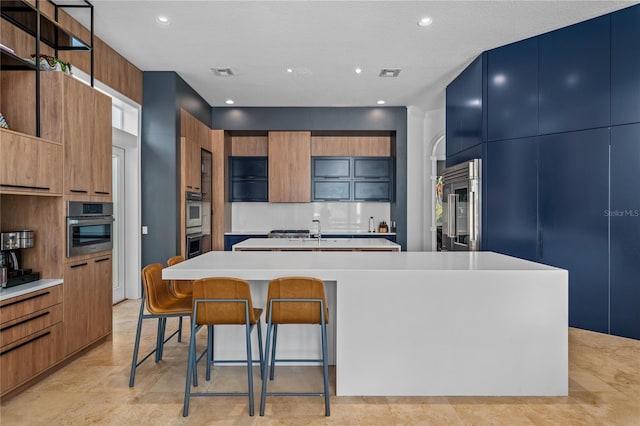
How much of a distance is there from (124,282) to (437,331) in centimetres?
429

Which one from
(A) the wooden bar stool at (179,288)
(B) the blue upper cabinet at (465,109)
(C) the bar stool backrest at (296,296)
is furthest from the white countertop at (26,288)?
(B) the blue upper cabinet at (465,109)

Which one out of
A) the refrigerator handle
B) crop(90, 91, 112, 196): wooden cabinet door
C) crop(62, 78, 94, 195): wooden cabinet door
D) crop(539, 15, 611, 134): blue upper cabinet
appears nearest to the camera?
crop(62, 78, 94, 195): wooden cabinet door

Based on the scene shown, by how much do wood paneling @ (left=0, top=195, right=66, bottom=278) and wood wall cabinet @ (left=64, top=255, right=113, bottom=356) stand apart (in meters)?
0.12

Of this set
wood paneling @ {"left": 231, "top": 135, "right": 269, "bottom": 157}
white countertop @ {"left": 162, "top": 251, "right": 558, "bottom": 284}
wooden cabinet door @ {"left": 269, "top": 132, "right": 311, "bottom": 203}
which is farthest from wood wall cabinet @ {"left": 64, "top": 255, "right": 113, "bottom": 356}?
wood paneling @ {"left": 231, "top": 135, "right": 269, "bottom": 157}

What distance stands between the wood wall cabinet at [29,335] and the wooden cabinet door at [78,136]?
2.76 feet

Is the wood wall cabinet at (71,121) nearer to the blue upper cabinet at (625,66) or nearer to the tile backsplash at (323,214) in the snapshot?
the tile backsplash at (323,214)

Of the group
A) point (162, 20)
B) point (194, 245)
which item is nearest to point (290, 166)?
point (194, 245)

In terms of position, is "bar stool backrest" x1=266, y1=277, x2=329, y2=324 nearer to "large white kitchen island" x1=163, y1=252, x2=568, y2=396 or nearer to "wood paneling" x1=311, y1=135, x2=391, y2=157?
"large white kitchen island" x1=163, y1=252, x2=568, y2=396

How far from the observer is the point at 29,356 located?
9.12 ft

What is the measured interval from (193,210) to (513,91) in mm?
4338

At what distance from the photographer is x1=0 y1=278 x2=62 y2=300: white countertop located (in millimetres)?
2618

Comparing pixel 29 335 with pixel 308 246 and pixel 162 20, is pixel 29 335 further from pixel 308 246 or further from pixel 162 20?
pixel 308 246

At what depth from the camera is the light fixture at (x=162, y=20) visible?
3.87 meters

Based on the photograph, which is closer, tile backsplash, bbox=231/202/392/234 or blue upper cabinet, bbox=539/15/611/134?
blue upper cabinet, bbox=539/15/611/134
